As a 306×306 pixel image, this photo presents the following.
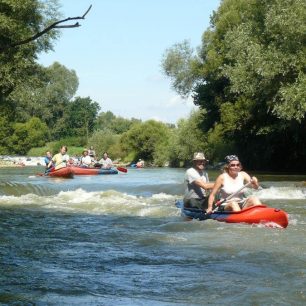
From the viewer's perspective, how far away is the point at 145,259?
25.2 feet

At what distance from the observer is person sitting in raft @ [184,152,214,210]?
448 inches

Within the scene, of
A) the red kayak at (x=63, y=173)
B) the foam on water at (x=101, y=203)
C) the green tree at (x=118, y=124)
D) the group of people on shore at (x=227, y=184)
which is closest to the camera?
the group of people on shore at (x=227, y=184)

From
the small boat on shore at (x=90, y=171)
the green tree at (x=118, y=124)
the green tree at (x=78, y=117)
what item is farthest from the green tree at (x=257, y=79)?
the green tree at (x=118, y=124)

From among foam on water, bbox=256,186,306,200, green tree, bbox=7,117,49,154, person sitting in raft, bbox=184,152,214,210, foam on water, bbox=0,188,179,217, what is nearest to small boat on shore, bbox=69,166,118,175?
foam on water, bbox=0,188,179,217

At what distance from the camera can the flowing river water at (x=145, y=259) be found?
18.8 ft

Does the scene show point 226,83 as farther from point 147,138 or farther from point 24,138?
point 24,138

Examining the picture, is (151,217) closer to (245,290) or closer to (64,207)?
(64,207)

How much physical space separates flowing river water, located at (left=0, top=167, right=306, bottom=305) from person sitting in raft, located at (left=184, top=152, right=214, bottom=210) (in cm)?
57

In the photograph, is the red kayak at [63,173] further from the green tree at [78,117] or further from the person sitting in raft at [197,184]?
the green tree at [78,117]

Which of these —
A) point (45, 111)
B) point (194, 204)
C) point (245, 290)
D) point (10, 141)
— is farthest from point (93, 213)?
point (45, 111)

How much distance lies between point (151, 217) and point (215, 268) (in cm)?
589

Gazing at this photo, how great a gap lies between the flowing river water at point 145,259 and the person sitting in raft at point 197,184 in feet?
1.86

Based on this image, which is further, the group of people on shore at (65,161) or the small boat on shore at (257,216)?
the group of people on shore at (65,161)

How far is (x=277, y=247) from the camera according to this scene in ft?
27.2
